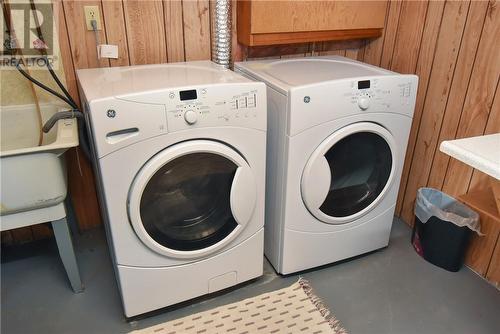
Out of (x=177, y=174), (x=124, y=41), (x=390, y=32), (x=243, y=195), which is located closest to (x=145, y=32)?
(x=124, y=41)

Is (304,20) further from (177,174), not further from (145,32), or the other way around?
(177,174)

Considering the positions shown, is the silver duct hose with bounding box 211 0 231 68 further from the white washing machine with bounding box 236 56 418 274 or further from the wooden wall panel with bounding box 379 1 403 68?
the wooden wall panel with bounding box 379 1 403 68

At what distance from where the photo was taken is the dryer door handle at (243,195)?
4.93 ft

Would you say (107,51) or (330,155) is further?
(107,51)

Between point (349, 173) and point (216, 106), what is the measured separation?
28.2 inches

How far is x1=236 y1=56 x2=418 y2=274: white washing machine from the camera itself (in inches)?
60.4

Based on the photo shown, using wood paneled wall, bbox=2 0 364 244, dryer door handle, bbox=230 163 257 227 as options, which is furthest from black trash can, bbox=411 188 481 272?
wood paneled wall, bbox=2 0 364 244

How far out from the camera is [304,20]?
192 centimetres

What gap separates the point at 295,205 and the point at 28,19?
54.0 inches

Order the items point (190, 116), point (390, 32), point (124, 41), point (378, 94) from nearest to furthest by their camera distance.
A: point (190, 116)
point (378, 94)
point (124, 41)
point (390, 32)

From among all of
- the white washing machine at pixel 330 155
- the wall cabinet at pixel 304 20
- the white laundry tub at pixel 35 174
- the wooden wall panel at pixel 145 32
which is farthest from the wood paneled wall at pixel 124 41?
the white laundry tub at pixel 35 174

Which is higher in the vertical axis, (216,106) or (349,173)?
(216,106)

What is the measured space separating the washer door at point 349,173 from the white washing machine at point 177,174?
0.23m

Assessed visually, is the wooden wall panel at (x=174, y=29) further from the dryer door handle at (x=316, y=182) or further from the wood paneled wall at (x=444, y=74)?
the wood paneled wall at (x=444, y=74)
